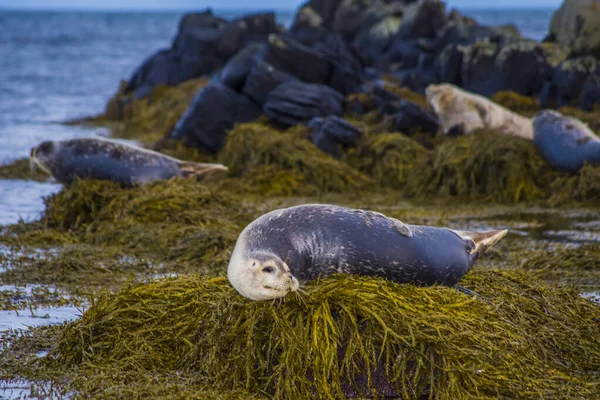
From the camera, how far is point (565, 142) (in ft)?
31.4

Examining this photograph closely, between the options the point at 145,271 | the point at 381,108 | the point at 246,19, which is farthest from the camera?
the point at 246,19

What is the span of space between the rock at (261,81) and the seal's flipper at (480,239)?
8098mm

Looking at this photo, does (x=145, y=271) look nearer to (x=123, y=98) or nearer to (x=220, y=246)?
(x=220, y=246)

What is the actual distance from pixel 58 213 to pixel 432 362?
486cm

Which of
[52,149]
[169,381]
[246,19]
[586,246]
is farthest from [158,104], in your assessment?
[169,381]

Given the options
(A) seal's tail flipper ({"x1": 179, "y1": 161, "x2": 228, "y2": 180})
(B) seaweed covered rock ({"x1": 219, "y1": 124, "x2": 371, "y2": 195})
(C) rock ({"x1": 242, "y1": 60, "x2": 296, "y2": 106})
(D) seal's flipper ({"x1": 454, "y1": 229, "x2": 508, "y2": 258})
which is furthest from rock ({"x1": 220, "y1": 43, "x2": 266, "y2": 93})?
(D) seal's flipper ({"x1": 454, "y1": 229, "x2": 508, "y2": 258})

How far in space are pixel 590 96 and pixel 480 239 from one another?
8.75 meters

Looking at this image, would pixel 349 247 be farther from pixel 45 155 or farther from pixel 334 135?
pixel 334 135

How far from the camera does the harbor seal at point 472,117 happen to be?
11094mm

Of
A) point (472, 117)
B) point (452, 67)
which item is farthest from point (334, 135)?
point (452, 67)

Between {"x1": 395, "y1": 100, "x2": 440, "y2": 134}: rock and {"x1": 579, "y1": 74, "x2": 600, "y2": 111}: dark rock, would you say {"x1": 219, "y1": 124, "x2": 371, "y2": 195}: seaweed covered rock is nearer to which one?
{"x1": 395, "y1": 100, "x2": 440, "y2": 134}: rock

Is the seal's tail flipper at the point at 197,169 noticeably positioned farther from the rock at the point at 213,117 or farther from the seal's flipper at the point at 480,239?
the seal's flipper at the point at 480,239

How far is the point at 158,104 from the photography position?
1847 cm

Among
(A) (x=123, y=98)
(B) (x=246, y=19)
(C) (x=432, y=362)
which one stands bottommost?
(A) (x=123, y=98)
